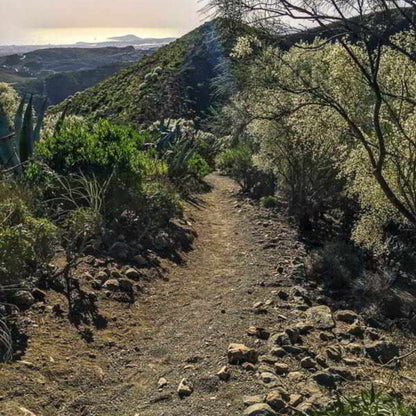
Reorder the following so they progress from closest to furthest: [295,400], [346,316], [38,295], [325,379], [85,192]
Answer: [295,400]
[325,379]
[38,295]
[346,316]
[85,192]

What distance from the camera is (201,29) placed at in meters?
58.4

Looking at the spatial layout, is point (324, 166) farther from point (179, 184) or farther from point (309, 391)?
point (309, 391)

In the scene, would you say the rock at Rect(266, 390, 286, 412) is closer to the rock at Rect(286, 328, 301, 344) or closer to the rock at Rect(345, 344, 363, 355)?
the rock at Rect(286, 328, 301, 344)

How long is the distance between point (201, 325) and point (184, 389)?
159cm

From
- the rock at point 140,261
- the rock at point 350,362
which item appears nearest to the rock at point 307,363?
the rock at point 350,362

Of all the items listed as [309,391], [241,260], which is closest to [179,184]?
[241,260]

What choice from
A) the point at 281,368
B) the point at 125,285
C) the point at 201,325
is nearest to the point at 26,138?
the point at 125,285

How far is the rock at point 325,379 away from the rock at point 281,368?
0.29 metres

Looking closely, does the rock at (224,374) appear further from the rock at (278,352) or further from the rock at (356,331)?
the rock at (356,331)

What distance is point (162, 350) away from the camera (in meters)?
5.59

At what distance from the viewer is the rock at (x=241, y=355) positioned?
5230mm

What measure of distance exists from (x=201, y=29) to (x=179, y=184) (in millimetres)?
48901

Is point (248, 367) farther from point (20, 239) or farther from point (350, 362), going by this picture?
point (20, 239)

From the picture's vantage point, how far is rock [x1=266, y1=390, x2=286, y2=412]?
14.4 ft
